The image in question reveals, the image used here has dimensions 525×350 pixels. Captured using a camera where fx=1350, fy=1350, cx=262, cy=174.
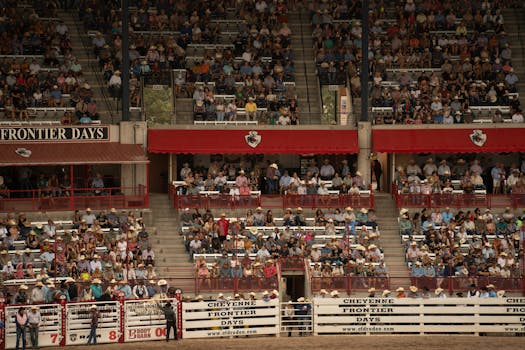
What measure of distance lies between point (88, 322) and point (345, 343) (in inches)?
292

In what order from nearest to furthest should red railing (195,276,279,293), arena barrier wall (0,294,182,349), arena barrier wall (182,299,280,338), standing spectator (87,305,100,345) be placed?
arena barrier wall (0,294,182,349)
standing spectator (87,305,100,345)
arena barrier wall (182,299,280,338)
red railing (195,276,279,293)

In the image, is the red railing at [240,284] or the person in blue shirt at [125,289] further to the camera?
the red railing at [240,284]

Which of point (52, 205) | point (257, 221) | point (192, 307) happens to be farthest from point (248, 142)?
point (192, 307)

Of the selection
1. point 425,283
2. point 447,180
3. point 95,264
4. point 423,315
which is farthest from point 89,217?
point 447,180

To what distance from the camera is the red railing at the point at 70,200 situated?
151 ft

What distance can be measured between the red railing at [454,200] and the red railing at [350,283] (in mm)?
5790

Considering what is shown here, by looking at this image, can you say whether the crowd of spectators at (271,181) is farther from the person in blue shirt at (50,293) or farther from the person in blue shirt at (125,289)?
A: the person in blue shirt at (50,293)

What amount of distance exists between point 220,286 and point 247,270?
3.39 feet

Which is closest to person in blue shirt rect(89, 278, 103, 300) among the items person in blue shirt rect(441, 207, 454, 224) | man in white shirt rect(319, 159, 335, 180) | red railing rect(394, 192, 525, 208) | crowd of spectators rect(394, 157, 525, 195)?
man in white shirt rect(319, 159, 335, 180)

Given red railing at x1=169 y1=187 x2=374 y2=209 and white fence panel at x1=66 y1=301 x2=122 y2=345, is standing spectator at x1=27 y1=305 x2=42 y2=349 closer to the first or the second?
white fence panel at x1=66 y1=301 x2=122 y2=345

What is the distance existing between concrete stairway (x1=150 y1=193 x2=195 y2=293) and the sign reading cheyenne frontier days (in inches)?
121

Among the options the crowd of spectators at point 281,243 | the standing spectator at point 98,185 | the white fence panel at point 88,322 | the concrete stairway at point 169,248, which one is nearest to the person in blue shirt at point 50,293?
the white fence panel at point 88,322

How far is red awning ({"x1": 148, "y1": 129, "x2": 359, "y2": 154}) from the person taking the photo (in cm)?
4938

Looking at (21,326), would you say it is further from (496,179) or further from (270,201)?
(496,179)
